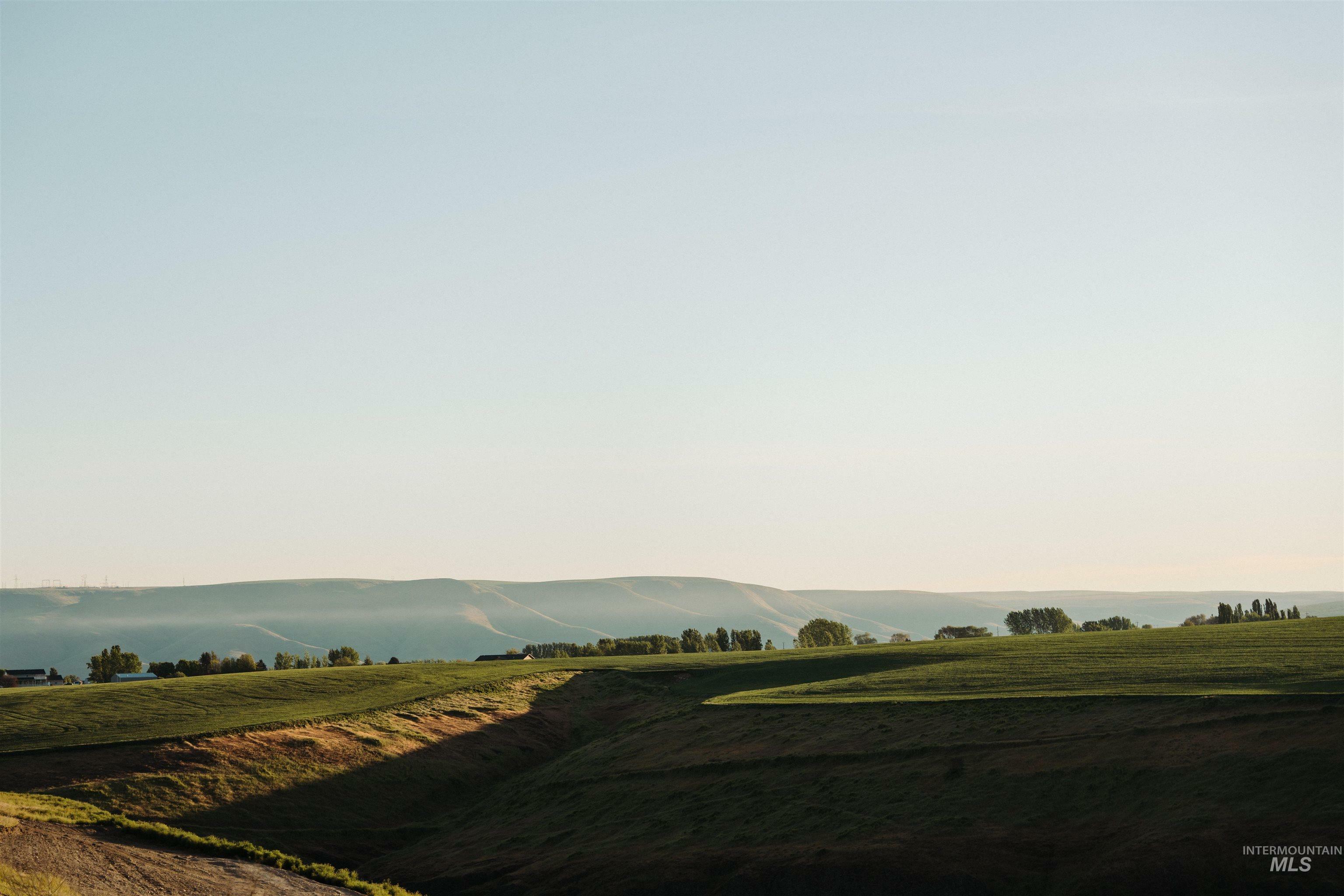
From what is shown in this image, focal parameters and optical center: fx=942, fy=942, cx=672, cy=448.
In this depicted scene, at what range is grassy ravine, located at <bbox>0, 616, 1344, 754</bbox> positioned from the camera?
140 ft

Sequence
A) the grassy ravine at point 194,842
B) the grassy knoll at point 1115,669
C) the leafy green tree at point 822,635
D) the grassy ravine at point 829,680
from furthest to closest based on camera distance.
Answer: the leafy green tree at point 822,635 < the grassy ravine at point 829,680 < the grassy knoll at point 1115,669 < the grassy ravine at point 194,842

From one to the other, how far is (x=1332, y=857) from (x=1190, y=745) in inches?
311

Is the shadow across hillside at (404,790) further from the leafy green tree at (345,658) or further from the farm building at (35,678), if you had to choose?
the farm building at (35,678)

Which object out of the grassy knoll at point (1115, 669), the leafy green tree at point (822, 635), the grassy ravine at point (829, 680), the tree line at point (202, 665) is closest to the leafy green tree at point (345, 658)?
the tree line at point (202, 665)

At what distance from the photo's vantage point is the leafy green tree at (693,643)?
520 feet

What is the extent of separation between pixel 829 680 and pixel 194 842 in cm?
4093

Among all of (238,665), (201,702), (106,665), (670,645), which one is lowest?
(106,665)

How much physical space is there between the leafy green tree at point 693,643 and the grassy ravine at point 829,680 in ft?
239

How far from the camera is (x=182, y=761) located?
41031 millimetres

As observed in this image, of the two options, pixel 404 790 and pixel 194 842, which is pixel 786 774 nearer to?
pixel 404 790

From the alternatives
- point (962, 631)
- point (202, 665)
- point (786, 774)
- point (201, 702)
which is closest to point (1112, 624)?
point (962, 631)

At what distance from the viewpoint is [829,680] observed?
6288 cm

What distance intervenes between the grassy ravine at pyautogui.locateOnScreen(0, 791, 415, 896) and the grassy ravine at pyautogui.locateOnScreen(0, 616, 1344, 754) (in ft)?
37.9

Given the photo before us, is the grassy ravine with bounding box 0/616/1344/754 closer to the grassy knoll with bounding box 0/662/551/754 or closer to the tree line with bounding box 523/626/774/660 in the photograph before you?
the grassy knoll with bounding box 0/662/551/754
